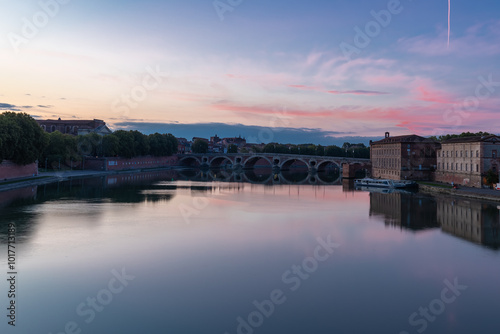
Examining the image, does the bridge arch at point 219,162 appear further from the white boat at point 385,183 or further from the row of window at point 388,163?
the white boat at point 385,183

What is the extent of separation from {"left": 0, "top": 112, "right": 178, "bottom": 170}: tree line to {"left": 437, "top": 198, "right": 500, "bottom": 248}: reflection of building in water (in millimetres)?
42686

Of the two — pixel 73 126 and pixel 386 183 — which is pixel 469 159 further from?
pixel 73 126

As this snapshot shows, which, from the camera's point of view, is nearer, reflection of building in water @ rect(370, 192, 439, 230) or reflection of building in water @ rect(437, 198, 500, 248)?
reflection of building in water @ rect(437, 198, 500, 248)

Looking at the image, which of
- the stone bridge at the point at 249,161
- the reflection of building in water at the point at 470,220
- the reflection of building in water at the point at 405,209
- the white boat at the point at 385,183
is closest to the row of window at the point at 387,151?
the white boat at the point at 385,183

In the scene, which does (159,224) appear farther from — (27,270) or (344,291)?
(344,291)

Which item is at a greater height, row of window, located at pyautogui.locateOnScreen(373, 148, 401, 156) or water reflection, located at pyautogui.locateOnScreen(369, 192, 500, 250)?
row of window, located at pyautogui.locateOnScreen(373, 148, 401, 156)

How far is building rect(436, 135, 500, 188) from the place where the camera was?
4266cm

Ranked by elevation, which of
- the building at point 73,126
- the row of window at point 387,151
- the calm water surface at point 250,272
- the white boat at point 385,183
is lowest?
the calm water surface at point 250,272

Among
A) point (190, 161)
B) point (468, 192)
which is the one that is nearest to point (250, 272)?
point (468, 192)

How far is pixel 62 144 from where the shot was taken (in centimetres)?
7019

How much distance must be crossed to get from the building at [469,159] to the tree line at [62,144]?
50589 millimetres

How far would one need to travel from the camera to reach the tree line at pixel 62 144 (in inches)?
1821

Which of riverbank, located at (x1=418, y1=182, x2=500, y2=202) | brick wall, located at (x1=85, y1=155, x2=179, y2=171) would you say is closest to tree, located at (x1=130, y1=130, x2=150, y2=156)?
brick wall, located at (x1=85, y1=155, x2=179, y2=171)

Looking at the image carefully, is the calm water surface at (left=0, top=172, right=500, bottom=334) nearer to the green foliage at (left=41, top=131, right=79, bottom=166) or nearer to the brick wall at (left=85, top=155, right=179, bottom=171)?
the green foliage at (left=41, top=131, right=79, bottom=166)
